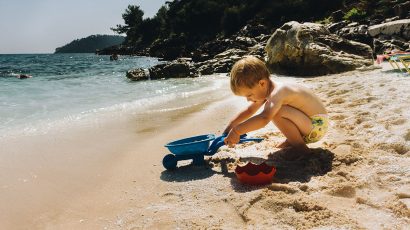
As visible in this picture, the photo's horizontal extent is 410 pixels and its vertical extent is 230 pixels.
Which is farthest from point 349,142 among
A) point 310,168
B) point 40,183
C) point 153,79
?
point 153,79

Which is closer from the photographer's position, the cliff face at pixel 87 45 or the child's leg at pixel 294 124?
the child's leg at pixel 294 124

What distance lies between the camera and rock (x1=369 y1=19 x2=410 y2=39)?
10.2 m

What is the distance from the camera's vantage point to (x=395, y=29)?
10.5 metres

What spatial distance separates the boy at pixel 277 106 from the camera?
263 cm

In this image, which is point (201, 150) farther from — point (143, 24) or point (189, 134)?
point (143, 24)

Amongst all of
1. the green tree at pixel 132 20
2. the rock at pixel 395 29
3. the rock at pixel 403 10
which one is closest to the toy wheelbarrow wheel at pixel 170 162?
the rock at pixel 395 29

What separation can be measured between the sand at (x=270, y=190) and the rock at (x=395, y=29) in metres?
7.86

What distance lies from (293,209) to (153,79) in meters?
11.3

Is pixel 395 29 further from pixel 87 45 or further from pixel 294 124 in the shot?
pixel 87 45

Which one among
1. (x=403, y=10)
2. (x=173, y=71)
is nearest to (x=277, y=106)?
(x=173, y=71)

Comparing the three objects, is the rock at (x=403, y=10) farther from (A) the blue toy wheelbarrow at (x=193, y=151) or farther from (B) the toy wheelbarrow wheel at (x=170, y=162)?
(B) the toy wheelbarrow wheel at (x=170, y=162)

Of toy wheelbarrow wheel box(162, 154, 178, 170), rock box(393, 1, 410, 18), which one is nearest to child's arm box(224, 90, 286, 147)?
toy wheelbarrow wheel box(162, 154, 178, 170)

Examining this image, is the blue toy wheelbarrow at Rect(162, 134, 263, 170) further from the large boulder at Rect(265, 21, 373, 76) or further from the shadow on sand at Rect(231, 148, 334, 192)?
the large boulder at Rect(265, 21, 373, 76)

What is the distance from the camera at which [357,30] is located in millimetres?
12336
